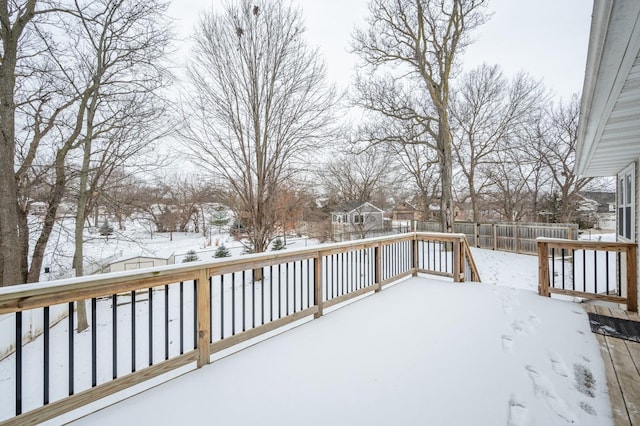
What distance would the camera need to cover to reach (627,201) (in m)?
5.44

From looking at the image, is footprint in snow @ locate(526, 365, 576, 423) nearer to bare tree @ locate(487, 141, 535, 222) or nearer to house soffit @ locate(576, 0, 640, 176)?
house soffit @ locate(576, 0, 640, 176)

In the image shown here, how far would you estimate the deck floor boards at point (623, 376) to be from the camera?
5.57 feet

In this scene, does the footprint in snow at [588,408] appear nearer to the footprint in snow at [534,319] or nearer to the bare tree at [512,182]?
the footprint in snow at [534,319]

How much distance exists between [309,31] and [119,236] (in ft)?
24.7

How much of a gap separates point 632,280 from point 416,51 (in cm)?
950

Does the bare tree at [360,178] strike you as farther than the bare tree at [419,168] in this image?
Yes

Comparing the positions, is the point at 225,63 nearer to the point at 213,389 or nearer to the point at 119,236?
the point at 119,236

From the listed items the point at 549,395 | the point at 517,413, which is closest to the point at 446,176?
the point at 549,395

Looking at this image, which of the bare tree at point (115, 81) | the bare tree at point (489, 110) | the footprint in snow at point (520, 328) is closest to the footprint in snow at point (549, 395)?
the footprint in snow at point (520, 328)

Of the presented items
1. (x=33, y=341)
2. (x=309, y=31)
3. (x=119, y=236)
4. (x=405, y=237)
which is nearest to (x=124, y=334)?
(x=33, y=341)

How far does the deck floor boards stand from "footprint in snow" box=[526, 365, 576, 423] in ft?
0.73

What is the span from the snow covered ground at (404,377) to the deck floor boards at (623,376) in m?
0.06

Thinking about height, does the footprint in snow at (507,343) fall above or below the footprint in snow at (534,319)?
below

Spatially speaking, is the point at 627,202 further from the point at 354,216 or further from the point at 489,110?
the point at 354,216
